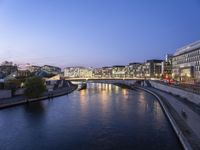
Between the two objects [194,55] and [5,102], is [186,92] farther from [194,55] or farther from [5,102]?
[194,55]

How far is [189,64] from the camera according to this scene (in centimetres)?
11375

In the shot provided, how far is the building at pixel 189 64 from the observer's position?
10406 centimetres

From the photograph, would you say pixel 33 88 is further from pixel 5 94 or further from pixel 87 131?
pixel 87 131

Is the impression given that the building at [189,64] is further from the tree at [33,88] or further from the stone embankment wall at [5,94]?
the stone embankment wall at [5,94]

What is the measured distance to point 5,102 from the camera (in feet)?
181

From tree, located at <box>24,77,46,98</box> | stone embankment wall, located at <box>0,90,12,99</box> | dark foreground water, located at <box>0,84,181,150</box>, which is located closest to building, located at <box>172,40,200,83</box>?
tree, located at <box>24,77,46,98</box>

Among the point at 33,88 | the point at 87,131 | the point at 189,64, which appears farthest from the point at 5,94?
the point at 189,64

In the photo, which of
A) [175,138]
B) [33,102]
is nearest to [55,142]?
[175,138]

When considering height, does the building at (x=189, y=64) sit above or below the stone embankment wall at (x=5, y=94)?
above

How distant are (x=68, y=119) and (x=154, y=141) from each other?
16.0m

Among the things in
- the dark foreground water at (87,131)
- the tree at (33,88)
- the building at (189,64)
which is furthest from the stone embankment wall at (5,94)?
the building at (189,64)

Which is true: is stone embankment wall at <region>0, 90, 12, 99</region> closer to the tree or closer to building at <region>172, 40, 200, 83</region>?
the tree

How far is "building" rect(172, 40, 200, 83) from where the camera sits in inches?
4097

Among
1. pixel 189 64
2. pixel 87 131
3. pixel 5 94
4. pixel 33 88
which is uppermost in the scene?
pixel 189 64
